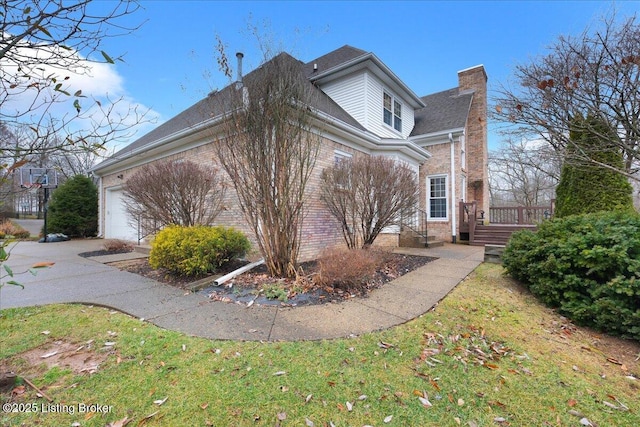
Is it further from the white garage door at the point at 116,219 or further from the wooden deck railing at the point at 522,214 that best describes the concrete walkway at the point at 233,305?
the wooden deck railing at the point at 522,214

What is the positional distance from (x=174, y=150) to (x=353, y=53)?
841 cm

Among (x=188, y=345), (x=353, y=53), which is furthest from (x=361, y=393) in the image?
(x=353, y=53)

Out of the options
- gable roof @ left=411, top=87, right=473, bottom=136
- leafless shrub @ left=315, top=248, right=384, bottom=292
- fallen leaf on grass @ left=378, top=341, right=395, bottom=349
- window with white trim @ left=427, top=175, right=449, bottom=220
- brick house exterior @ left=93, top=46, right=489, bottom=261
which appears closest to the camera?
fallen leaf on grass @ left=378, top=341, right=395, bottom=349

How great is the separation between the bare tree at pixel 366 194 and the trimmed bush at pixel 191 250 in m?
2.89

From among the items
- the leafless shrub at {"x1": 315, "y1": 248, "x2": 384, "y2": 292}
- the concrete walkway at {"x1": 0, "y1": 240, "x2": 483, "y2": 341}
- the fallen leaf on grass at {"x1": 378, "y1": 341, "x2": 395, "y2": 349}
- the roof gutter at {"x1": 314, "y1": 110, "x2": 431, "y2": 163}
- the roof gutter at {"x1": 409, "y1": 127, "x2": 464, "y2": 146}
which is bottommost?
the fallen leaf on grass at {"x1": 378, "y1": 341, "x2": 395, "y2": 349}

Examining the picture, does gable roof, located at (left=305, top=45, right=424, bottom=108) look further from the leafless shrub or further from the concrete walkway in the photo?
the leafless shrub

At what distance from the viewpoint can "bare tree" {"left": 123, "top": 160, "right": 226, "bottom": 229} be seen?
287 inches

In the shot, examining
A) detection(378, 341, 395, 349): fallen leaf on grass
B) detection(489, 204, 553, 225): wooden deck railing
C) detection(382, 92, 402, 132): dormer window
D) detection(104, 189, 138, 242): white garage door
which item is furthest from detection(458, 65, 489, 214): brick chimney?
detection(104, 189, 138, 242): white garage door

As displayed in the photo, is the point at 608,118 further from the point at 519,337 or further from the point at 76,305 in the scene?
the point at 76,305

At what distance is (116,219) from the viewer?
13.2 m

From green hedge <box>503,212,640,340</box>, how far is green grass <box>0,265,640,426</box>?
340 millimetres

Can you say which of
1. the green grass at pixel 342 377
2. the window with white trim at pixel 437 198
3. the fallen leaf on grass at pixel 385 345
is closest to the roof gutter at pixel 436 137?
the window with white trim at pixel 437 198

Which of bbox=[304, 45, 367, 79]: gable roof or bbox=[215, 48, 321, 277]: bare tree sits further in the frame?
bbox=[304, 45, 367, 79]: gable roof

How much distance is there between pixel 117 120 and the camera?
2166 millimetres
